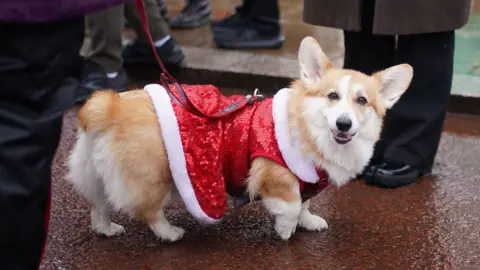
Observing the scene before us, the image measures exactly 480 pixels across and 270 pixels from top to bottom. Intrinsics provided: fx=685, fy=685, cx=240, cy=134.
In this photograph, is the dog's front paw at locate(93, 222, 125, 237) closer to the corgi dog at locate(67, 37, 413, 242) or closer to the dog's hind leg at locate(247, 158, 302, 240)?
the corgi dog at locate(67, 37, 413, 242)

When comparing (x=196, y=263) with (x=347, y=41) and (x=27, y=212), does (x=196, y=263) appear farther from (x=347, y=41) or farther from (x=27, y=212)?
(x=347, y=41)

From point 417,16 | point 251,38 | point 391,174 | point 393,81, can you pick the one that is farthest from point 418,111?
point 251,38

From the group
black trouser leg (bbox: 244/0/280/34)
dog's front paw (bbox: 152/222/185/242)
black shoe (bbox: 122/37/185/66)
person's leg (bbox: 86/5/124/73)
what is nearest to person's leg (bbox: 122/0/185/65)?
black shoe (bbox: 122/37/185/66)

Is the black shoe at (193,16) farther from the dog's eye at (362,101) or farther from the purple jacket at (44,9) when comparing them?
the purple jacket at (44,9)

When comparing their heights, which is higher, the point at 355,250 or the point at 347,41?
the point at 347,41

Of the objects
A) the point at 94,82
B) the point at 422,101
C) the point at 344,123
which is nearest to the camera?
the point at 344,123

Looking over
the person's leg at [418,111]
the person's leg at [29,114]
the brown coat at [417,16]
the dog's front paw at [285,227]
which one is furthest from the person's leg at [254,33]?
the person's leg at [29,114]

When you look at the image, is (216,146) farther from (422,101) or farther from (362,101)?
(422,101)

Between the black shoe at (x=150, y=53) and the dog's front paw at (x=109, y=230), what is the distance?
2635 mm

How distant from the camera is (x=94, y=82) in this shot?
16.9ft

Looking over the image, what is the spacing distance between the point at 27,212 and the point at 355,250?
1.63m

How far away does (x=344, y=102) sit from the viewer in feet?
9.45

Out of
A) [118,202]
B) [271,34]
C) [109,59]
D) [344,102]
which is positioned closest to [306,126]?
[344,102]

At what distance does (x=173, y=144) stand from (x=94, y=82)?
247 centimetres
